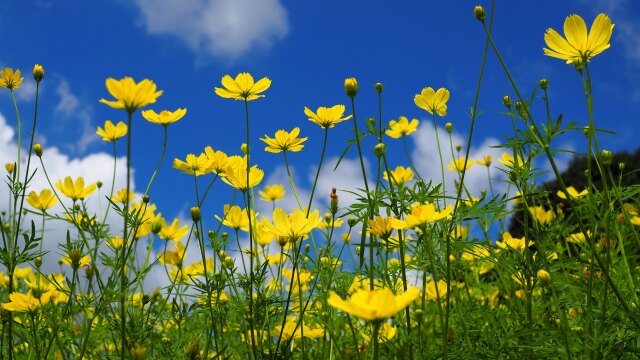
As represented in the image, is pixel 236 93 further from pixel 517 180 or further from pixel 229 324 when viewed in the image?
pixel 229 324

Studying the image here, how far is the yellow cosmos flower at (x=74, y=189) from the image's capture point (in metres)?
2.29

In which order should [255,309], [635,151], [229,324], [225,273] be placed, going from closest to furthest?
[255,309]
[225,273]
[229,324]
[635,151]

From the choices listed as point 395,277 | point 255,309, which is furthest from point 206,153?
point 395,277

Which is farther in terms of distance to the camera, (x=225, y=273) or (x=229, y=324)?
(x=229, y=324)

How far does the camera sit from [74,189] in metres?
2.30

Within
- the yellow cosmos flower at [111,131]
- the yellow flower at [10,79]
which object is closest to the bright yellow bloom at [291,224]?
the yellow cosmos flower at [111,131]

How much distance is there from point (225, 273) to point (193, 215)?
19 cm

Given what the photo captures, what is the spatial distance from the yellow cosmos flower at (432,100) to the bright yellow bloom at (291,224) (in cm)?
83

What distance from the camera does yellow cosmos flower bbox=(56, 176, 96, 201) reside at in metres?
2.29

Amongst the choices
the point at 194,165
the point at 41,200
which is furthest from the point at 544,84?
the point at 41,200

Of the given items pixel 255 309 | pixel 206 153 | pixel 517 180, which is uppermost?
pixel 206 153

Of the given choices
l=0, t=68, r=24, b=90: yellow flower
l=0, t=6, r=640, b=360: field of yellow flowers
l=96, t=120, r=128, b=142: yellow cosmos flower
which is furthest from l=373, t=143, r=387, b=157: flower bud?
l=0, t=68, r=24, b=90: yellow flower

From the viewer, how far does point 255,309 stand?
5.10 feet

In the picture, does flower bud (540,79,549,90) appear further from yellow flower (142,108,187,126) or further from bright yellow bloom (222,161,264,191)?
yellow flower (142,108,187,126)
